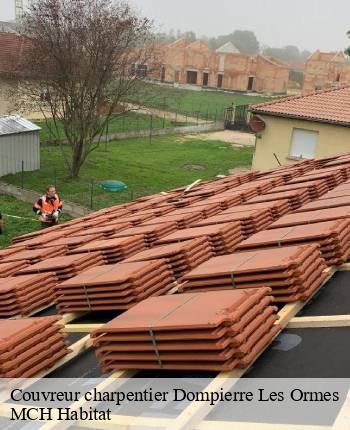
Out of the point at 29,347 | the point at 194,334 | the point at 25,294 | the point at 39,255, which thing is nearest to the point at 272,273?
the point at 194,334

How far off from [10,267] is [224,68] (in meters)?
88.4

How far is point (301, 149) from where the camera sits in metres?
21.1

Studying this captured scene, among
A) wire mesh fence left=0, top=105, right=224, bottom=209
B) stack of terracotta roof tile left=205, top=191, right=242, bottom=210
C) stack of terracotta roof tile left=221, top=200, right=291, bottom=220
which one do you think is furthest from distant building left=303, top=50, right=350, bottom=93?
stack of terracotta roof tile left=221, top=200, right=291, bottom=220

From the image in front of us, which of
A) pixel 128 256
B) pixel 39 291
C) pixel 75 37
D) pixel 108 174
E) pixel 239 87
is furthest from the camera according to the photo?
pixel 239 87

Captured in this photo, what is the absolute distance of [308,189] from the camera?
9914mm

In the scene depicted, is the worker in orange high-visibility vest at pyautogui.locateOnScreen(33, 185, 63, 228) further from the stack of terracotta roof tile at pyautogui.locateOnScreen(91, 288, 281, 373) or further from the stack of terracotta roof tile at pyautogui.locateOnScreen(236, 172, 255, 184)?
the stack of terracotta roof tile at pyautogui.locateOnScreen(91, 288, 281, 373)

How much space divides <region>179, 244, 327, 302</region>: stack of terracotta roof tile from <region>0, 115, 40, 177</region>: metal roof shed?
2138cm

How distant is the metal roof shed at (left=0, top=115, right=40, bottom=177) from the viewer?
25142 millimetres

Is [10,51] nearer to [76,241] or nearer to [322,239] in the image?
[76,241]

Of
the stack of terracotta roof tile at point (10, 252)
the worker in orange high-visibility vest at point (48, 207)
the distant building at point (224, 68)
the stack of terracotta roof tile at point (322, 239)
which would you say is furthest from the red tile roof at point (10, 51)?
the distant building at point (224, 68)

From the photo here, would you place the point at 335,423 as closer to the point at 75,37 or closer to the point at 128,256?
the point at 128,256

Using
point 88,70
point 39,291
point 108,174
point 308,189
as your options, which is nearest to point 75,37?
point 88,70

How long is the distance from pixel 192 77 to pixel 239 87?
1010cm

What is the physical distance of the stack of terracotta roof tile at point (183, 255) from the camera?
6.57 m
